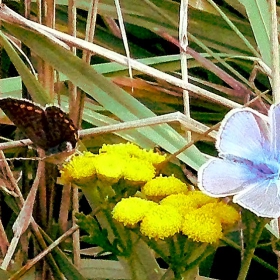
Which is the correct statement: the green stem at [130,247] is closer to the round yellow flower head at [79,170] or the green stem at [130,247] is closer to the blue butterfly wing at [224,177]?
the round yellow flower head at [79,170]

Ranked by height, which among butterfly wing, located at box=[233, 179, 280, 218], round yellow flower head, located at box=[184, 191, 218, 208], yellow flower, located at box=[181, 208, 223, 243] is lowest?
yellow flower, located at box=[181, 208, 223, 243]

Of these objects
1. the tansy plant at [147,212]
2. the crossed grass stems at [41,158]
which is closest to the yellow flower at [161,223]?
the tansy plant at [147,212]

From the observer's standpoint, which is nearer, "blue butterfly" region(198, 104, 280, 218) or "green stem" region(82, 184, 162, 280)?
"blue butterfly" region(198, 104, 280, 218)

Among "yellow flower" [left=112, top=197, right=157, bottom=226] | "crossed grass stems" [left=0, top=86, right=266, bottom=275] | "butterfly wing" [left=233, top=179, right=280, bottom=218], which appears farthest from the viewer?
"crossed grass stems" [left=0, top=86, right=266, bottom=275]

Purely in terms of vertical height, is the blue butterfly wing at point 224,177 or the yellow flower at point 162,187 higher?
the blue butterfly wing at point 224,177

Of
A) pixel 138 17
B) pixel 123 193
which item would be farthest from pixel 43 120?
pixel 138 17

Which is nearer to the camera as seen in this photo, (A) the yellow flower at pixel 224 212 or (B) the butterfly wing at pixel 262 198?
(B) the butterfly wing at pixel 262 198

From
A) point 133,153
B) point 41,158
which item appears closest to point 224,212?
point 133,153

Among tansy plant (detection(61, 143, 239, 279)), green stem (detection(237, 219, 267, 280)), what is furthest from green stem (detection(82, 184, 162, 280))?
green stem (detection(237, 219, 267, 280))

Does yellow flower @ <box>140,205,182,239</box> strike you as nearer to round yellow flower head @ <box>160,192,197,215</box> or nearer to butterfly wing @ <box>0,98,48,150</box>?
round yellow flower head @ <box>160,192,197,215</box>
